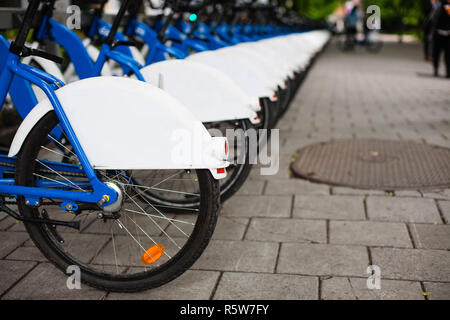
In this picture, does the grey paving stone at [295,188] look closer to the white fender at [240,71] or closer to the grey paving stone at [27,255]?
the white fender at [240,71]

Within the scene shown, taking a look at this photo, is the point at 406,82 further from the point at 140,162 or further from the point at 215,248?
the point at 140,162

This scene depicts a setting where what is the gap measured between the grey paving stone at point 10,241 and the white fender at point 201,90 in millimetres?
1150

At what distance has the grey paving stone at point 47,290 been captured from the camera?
97.7 inches

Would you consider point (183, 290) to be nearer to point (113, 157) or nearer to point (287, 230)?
point (113, 157)

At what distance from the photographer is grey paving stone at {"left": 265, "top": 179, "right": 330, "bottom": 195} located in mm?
3928

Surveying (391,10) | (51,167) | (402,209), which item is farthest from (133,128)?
(391,10)

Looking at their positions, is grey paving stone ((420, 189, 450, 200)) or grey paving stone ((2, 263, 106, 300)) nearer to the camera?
grey paving stone ((2, 263, 106, 300))

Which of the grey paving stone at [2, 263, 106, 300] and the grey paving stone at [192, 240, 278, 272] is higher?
the grey paving stone at [2, 263, 106, 300]

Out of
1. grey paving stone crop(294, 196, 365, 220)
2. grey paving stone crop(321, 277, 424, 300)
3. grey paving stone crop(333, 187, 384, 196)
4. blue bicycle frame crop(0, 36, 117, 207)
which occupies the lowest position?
grey paving stone crop(333, 187, 384, 196)

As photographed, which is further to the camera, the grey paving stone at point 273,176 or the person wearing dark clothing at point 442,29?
the person wearing dark clothing at point 442,29

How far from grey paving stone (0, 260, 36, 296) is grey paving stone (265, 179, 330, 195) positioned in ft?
5.76

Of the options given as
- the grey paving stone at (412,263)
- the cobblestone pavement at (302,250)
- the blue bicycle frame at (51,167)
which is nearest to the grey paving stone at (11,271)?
the cobblestone pavement at (302,250)

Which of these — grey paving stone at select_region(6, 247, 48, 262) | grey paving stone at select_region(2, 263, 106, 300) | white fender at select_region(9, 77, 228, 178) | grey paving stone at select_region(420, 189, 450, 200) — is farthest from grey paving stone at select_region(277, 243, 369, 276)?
grey paving stone at select_region(6, 247, 48, 262)

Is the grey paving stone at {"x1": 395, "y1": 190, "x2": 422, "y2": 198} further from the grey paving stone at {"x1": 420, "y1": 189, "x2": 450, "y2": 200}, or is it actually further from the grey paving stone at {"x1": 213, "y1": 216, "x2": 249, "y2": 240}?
the grey paving stone at {"x1": 213, "y1": 216, "x2": 249, "y2": 240}
